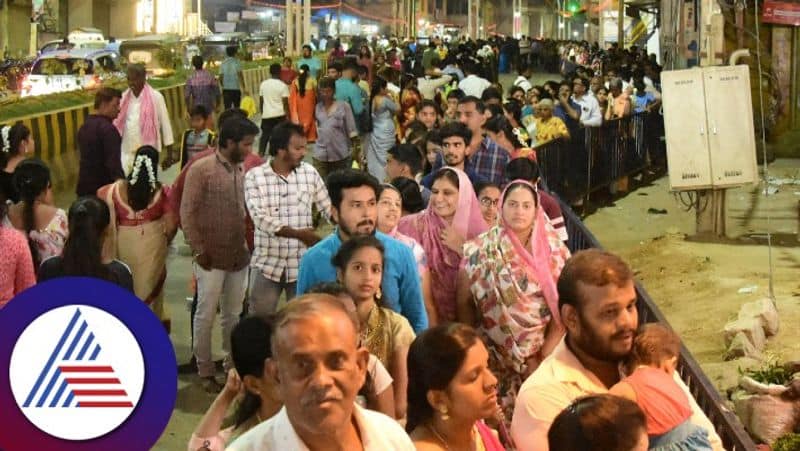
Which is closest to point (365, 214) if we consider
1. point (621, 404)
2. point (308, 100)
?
point (621, 404)

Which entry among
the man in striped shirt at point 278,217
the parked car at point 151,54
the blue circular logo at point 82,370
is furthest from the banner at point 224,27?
the blue circular logo at point 82,370

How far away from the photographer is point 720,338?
10.8m

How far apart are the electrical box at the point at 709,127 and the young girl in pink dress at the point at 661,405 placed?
10304 mm

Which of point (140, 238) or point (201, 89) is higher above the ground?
point (201, 89)

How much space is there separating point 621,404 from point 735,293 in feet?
30.8

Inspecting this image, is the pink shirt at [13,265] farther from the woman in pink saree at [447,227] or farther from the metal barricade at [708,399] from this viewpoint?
the metal barricade at [708,399]

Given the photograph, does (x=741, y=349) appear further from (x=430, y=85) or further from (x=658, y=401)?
(x=430, y=85)

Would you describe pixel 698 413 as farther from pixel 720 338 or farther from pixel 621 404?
pixel 720 338

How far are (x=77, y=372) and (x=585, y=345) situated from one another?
5.58 ft

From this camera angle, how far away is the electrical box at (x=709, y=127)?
14234 millimetres

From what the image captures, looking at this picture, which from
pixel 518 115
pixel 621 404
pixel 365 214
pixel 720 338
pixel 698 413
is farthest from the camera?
pixel 518 115

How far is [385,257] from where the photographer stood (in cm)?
593

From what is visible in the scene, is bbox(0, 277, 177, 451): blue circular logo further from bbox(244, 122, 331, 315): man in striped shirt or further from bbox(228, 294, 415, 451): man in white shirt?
bbox(244, 122, 331, 315): man in striped shirt

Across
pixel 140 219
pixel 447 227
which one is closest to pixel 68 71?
pixel 140 219
